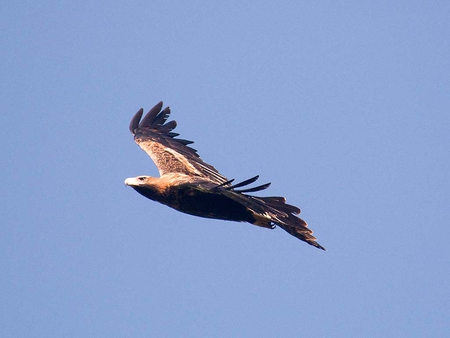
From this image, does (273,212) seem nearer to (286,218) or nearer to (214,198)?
(286,218)

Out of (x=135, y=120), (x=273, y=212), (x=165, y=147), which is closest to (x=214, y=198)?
(x=273, y=212)

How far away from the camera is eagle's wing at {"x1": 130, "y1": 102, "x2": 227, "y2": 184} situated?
41.4 ft

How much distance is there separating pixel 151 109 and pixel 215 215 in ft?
13.7

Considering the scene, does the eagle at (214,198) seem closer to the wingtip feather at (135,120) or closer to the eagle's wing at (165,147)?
the eagle's wing at (165,147)

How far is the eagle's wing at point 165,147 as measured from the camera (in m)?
12.6

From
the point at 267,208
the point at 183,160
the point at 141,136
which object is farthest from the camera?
the point at 141,136

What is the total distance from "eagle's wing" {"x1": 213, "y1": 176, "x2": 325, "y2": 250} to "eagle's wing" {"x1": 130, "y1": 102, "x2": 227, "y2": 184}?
1.58m

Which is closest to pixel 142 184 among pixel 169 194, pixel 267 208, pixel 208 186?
pixel 169 194

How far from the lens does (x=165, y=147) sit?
44.4 ft

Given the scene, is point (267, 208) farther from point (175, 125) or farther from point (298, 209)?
point (175, 125)

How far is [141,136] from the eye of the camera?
14.1 m

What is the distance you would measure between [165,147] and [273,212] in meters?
3.48

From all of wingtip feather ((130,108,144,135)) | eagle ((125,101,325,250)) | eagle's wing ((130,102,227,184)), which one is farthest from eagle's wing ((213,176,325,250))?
wingtip feather ((130,108,144,135))

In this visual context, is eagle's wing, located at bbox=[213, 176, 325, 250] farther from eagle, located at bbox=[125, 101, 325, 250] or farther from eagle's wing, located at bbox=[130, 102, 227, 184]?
eagle's wing, located at bbox=[130, 102, 227, 184]
